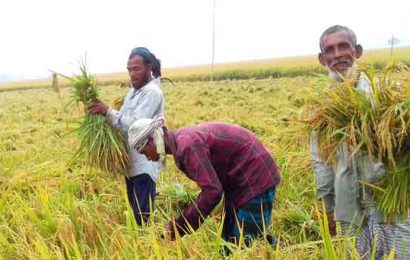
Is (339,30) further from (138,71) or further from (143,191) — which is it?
(143,191)

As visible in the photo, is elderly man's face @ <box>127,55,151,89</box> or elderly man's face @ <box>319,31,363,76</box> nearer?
elderly man's face @ <box>319,31,363,76</box>

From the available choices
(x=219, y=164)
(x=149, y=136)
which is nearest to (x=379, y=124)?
(x=219, y=164)

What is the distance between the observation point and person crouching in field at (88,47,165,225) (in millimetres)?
3324

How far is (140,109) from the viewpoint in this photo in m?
3.29

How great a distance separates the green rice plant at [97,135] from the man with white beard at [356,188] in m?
1.55

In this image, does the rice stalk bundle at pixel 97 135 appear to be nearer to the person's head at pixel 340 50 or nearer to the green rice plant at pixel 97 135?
the green rice plant at pixel 97 135

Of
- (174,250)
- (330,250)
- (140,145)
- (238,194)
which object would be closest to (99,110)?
(140,145)

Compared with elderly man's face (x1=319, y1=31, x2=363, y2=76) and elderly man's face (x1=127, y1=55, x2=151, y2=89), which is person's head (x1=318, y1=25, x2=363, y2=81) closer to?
elderly man's face (x1=319, y1=31, x2=363, y2=76)

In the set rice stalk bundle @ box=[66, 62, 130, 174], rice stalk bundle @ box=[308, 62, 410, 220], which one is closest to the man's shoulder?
rice stalk bundle @ box=[66, 62, 130, 174]

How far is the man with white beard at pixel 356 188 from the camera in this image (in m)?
2.05

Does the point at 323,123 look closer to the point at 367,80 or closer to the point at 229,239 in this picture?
the point at 367,80

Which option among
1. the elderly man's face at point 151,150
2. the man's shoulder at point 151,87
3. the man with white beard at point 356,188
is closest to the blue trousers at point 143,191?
the man's shoulder at point 151,87

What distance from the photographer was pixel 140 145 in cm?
258

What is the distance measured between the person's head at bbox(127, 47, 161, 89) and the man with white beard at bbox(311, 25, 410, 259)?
4.32ft
